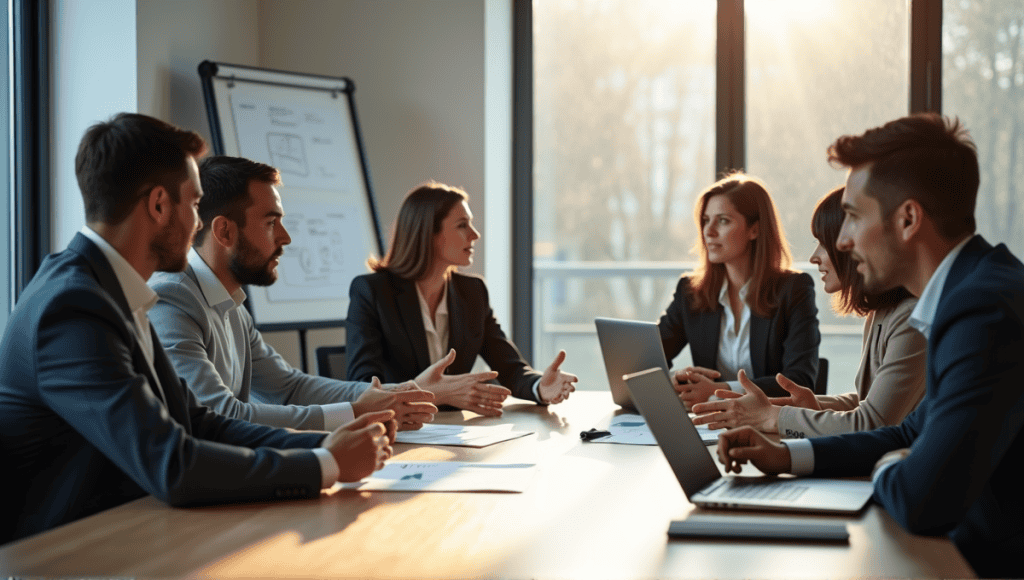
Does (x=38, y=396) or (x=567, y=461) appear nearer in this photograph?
(x=38, y=396)

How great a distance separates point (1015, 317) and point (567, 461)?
87 centimetres

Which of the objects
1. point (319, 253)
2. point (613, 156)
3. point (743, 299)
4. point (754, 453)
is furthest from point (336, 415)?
point (613, 156)

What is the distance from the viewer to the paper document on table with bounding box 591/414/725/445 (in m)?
2.06

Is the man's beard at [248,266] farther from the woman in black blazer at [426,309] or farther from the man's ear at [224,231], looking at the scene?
the woman in black blazer at [426,309]

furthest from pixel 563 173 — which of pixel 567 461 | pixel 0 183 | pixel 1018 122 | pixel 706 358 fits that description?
pixel 567 461

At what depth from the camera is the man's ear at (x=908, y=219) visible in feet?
5.10

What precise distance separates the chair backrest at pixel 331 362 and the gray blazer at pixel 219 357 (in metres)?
0.60

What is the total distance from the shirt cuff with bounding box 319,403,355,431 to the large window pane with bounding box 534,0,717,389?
8.64ft

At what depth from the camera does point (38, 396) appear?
1.49 m

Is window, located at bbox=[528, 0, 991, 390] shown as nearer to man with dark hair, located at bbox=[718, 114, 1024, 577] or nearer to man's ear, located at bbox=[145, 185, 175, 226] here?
man with dark hair, located at bbox=[718, 114, 1024, 577]

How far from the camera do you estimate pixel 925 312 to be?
157cm

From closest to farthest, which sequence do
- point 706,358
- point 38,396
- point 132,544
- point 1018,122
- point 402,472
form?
1. point 132,544
2. point 38,396
3. point 402,472
4. point 706,358
5. point 1018,122

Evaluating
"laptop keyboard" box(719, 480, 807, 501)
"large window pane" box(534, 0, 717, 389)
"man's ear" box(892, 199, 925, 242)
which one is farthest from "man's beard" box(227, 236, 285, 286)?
"large window pane" box(534, 0, 717, 389)

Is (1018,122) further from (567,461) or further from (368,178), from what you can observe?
(567,461)
